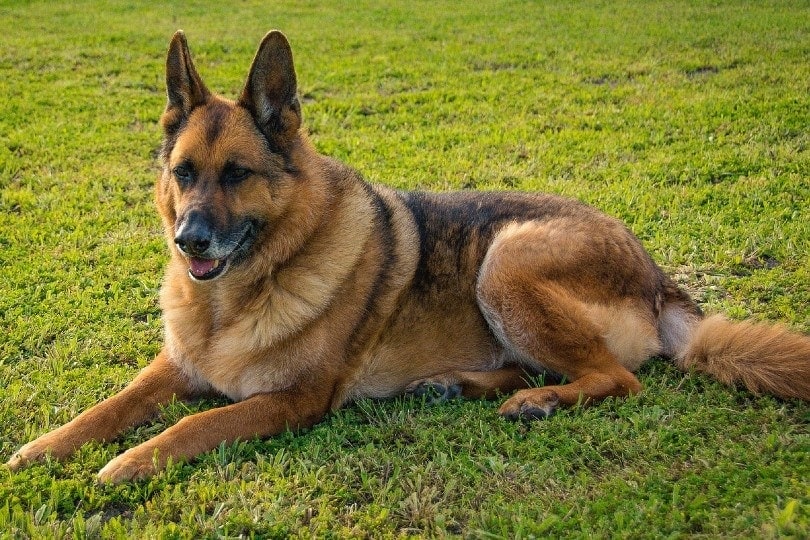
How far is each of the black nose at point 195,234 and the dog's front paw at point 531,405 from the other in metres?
1.81

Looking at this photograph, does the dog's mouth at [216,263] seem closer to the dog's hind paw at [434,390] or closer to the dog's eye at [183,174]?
the dog's eye at [183,174]

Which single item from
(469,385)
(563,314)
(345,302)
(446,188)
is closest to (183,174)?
(345,302)

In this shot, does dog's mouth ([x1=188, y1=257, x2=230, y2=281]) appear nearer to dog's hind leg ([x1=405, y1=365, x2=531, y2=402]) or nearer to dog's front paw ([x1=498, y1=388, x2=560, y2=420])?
dog's hind leg ([x1=405, y1=365, x2=531, y2=402])

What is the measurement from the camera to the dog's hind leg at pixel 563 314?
4.24 meters

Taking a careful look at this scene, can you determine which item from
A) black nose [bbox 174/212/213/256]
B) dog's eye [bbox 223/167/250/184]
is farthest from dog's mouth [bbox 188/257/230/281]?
dog's eye [bbox 223/167/250/184]

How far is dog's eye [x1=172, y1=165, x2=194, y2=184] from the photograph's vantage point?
13.5ft

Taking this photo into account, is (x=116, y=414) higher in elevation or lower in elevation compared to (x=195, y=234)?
lower

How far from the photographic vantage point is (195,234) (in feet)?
12.5

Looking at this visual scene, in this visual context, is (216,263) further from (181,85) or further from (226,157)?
(181,85)

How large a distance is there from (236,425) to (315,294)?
0.84 meters

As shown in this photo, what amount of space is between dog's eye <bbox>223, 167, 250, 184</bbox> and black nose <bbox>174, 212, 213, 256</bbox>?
313 millimetres

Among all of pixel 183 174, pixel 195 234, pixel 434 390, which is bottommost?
pixel 434 390

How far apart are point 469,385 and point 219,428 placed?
1461 mm

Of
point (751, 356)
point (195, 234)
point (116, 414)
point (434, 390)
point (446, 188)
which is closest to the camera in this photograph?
point (195, 234)
